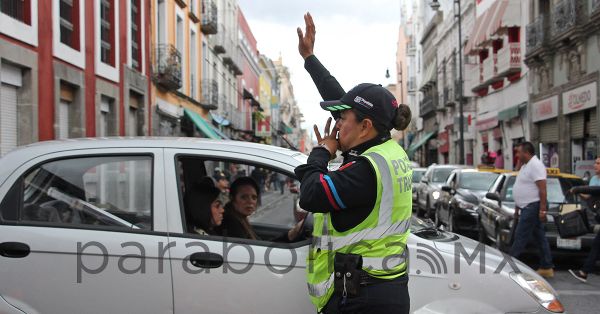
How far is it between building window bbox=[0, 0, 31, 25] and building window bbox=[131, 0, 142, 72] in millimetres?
6855

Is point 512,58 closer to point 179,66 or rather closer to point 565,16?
point 565,16

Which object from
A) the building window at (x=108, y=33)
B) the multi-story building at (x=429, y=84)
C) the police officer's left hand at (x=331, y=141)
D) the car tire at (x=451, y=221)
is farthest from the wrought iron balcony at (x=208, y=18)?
the police officer's left hand at (x=331, y=141)

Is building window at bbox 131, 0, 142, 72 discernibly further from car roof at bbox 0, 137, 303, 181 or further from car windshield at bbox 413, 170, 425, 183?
car roof at bbox 0, 137, 303, 181

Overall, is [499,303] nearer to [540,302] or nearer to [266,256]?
[540,302]

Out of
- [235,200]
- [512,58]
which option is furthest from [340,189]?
[512,58]


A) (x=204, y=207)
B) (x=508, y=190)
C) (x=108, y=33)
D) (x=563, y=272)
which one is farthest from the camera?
(x=108, y=33)

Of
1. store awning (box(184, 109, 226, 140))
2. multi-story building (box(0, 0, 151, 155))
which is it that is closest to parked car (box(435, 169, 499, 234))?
multi-story building (box(0, 0, 151, 155))

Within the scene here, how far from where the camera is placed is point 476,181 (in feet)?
43.9

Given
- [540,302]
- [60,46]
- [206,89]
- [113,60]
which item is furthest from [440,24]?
[540,302]

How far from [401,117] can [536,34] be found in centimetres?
2208

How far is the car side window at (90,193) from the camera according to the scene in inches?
129

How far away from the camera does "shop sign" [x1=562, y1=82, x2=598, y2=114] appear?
59.2 ft

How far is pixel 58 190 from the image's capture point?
3.38 metres

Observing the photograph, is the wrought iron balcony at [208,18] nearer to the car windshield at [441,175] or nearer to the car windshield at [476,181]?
the car windshield at [441,175]
